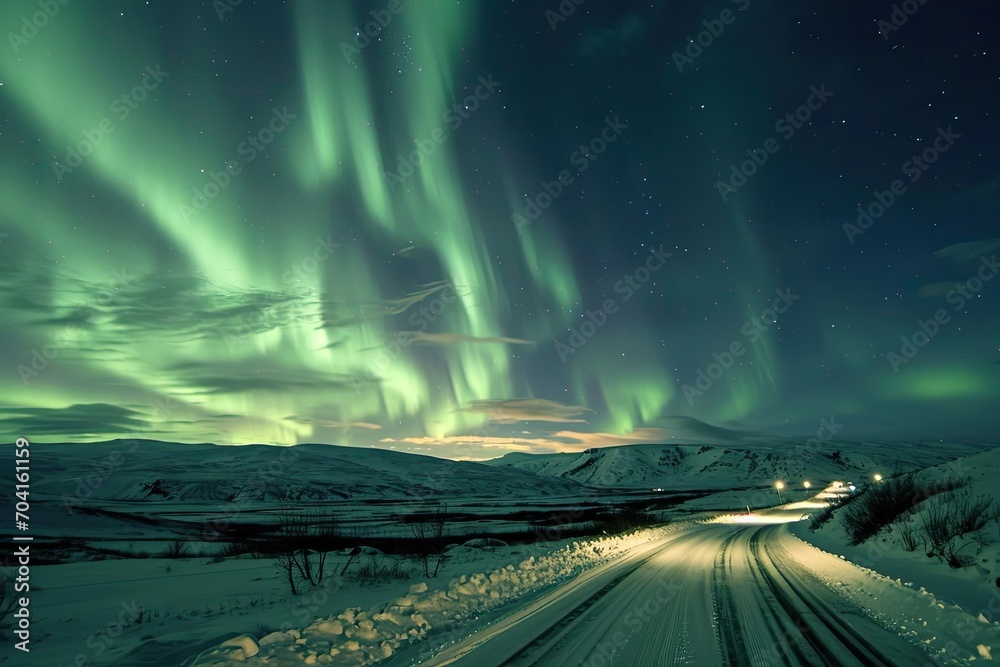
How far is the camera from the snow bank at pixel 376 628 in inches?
260

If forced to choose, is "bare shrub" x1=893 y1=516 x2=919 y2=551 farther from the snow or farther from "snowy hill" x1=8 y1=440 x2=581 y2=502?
"snowy hill" x1=8 y1=440 x2=581 y2=502

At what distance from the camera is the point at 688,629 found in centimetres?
733

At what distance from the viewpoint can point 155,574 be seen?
55.7 ft

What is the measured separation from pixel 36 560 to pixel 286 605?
15321 mm

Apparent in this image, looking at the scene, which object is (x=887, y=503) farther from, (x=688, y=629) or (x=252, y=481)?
(x=252, y=481)

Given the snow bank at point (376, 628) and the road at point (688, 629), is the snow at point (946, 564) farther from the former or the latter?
the snow bank at point (376, 628)

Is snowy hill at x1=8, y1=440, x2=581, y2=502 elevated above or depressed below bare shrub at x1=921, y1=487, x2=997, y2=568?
above

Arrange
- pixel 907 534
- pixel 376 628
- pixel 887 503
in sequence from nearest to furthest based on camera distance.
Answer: pixel 376 628
pixel 907 534
pixel 887 503

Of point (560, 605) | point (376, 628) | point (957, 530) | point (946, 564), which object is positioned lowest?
point (946, 564)

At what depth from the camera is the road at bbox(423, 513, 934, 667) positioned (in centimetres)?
607

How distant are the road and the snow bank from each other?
0.92 m

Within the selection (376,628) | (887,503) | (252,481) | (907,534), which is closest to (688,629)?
Result: (376,628)

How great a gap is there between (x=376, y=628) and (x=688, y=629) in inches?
183

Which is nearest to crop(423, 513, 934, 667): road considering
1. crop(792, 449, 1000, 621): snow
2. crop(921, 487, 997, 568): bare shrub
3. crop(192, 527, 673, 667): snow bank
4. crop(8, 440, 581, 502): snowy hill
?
crop(192, 527, 673, 667): snow bank
